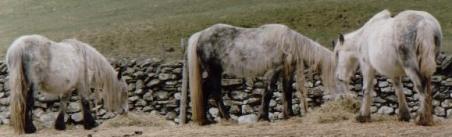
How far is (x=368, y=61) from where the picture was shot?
1084 centimetres

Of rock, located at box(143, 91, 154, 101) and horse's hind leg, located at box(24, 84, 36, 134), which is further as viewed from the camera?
rock, located at box(143, 91, 154, 101)

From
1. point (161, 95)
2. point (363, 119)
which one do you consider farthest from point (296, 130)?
point (161, 95)

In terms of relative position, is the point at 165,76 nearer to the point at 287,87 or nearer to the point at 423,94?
the point at 287,87

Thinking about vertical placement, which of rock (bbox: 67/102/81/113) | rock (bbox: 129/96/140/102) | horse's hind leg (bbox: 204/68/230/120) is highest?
horse's hind leg (bbox: 204/68/230/120)

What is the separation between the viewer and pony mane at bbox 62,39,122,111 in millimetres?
13016

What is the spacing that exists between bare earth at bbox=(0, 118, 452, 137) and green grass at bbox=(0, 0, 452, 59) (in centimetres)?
733

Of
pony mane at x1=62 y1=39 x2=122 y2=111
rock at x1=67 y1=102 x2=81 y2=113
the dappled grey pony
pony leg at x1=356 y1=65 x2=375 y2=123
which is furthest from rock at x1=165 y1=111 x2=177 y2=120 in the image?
pony leg at x1=356 y1=65 x2=375 y2=123

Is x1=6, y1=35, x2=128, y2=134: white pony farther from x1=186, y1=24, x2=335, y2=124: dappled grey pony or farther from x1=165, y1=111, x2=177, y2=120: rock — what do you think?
x1=165, y1=111, x2=177, y2=120: rock

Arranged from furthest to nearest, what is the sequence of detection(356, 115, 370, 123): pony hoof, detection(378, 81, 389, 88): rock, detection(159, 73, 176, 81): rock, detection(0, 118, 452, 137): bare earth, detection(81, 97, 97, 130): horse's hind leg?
1. detection(159, 73, 176, 81): rock
2. detection(378, 81, 389, 88): rock
3. detection(81, 97, 97, 130): horse's hind leg
4. detection(356, 115, 370, 123): pony hoof
5. detection(0, 118, 452, 137): bare earth

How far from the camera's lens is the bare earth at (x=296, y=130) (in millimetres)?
9406

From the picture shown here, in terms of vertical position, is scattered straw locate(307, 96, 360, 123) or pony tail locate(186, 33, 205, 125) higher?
pony tail locate(186, 33, 205, 125)

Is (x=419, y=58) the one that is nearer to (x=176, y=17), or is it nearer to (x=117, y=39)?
(x=117, y=39)

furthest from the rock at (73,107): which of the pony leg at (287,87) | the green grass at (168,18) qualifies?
the pony leg at (287,87)

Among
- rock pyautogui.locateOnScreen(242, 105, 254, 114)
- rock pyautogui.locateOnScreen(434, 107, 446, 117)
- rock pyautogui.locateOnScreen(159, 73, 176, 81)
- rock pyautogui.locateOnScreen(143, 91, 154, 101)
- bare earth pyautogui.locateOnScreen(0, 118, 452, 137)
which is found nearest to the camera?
bare earth pyautogui.locateOnScreen(0, 118, 452, 137)
